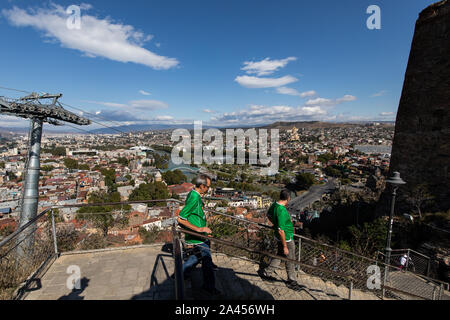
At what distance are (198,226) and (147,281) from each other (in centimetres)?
87

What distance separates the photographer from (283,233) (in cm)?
249

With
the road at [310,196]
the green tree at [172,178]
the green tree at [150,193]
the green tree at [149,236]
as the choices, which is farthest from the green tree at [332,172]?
the green tree at [149,236]

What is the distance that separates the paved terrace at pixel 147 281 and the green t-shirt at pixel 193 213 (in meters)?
0.47

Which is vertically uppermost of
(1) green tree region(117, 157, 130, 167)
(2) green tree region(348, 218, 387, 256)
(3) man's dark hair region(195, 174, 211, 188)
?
(3) man's dark hair region(195, 174, 211, 188)

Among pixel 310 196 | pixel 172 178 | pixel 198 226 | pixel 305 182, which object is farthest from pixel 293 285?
pixel 172 178

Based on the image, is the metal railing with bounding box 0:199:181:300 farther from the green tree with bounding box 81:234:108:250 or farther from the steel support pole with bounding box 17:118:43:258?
the steel support pole with bounding box 17:118:43:258

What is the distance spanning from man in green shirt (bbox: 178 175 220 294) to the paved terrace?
166 millimetres

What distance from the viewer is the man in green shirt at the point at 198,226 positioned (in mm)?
2240

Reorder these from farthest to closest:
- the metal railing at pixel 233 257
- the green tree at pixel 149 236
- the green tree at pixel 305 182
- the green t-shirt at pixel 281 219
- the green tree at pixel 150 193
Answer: the green tree at pixel 305 182 → the green tree at pixel 150 193 → the green tree at pixel 149 236 → the green t-shirt at pixel 281 219 → the metal railing at pixel 233 257

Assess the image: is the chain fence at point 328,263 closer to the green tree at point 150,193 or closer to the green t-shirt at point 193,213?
the green t-shirt at point 193,213

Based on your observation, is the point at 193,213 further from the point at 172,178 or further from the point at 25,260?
the point at 172,178

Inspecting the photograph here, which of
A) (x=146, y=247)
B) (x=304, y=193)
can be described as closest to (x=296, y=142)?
(x=304, y=193)

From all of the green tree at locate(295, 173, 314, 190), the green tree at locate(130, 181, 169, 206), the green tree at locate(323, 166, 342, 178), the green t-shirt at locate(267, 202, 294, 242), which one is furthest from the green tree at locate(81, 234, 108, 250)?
the green tree at locate(323, 166, 342, 178)

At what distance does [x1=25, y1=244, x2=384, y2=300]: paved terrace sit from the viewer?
2320 millimetres
